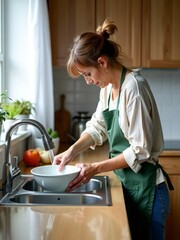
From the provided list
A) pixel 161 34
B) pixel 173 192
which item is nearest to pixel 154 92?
pixel 161 34

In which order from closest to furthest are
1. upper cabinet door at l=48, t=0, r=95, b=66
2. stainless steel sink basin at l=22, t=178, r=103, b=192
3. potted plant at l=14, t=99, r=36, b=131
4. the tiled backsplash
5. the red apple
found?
stainless steel sink basin at l=22, t=178, r=103, b=192, the red apple, potted plant at l=14, t=99, r=36, b=131, upper cabinet door at l=48, t=0, r=95, b=66, the tiled backsplash

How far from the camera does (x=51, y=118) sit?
2.67m

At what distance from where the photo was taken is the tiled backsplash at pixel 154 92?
322 cm

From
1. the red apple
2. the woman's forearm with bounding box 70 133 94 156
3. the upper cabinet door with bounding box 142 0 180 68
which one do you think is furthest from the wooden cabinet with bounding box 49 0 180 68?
the woman's forearm with bounding box 70 133 94 156

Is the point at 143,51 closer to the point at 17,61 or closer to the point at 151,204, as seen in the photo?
the point at 17,61

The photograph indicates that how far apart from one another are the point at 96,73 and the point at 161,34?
4.69 ft

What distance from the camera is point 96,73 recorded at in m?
1.64

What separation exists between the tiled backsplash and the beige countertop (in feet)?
6.03

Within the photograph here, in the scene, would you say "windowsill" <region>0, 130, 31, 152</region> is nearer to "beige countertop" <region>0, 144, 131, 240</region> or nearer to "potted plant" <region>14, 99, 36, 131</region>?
"potted plant" <region>14, 99, 36, 131</region>

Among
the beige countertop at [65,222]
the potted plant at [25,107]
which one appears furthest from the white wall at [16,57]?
the beige countertop at [65,222]

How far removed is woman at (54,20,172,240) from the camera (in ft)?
5.01

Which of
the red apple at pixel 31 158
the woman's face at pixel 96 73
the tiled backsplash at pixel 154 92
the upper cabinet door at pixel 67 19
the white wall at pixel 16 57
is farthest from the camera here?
the tiled backsplash at pixel 154 92

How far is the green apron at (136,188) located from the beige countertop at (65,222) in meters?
0.21

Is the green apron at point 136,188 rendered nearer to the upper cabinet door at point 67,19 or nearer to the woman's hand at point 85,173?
the woman's hand at point 85,173
